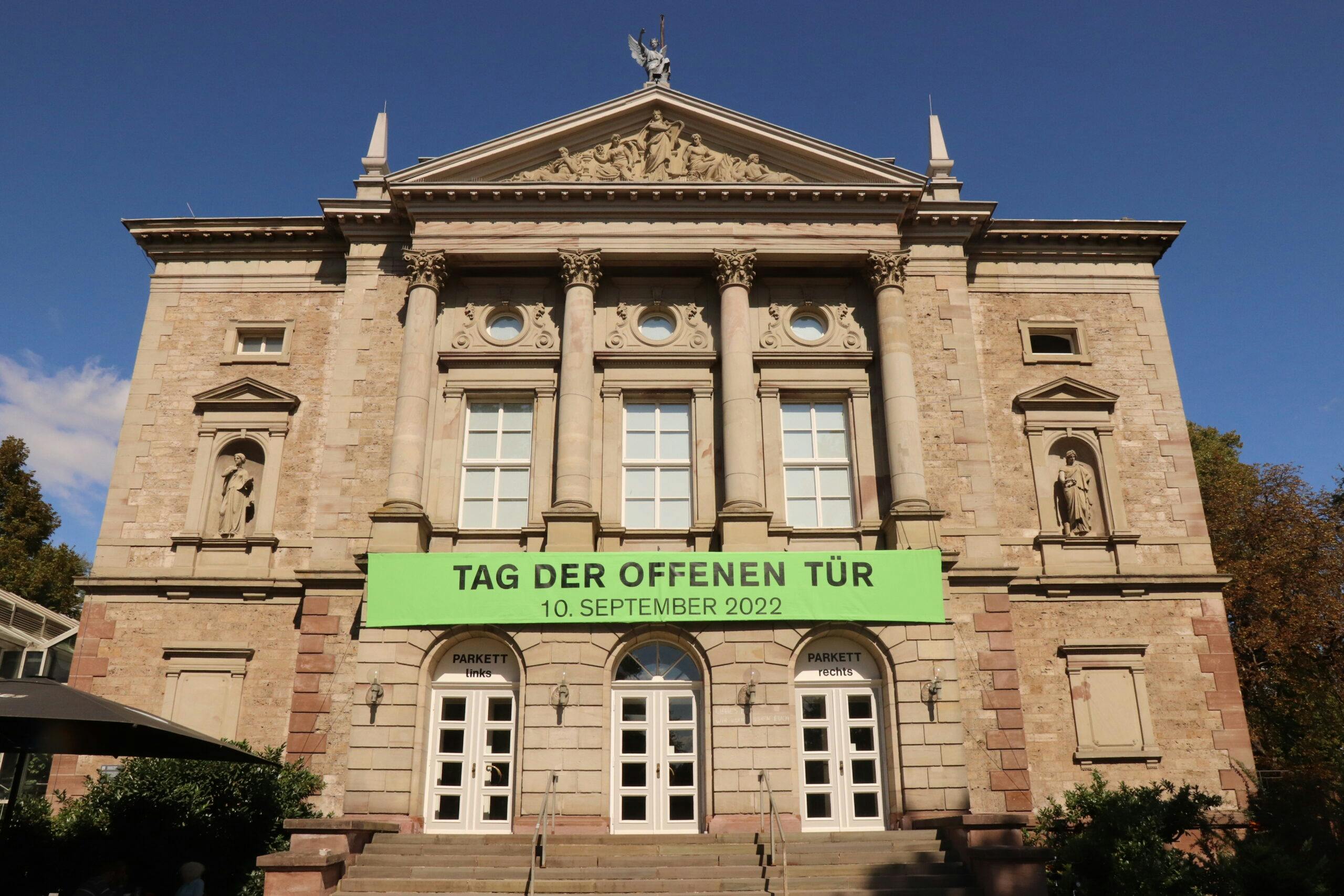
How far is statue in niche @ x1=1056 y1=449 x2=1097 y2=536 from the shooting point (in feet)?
70.4

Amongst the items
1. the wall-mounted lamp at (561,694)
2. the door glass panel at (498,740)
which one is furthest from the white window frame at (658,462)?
the door glass panel at (498,740)

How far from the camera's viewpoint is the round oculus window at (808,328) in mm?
22312

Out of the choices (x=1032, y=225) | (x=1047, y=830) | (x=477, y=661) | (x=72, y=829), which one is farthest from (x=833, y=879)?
(x=1032, y=225)

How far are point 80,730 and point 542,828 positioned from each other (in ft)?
21.0

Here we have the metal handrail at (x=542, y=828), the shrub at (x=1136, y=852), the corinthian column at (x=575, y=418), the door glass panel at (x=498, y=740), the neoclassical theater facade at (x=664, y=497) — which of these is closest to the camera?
the shrub at (x=1136, y=852)

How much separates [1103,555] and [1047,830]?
6278 mm

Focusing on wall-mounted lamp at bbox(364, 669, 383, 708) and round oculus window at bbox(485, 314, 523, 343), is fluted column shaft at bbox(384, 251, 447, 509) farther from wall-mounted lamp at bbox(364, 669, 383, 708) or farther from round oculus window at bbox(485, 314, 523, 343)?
wall-mounted lamp at bbox(364, 669, 383, 708)

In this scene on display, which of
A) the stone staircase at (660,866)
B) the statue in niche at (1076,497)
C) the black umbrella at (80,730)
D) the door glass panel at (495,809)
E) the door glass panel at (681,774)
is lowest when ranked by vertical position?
the stone staircase at (660,866)

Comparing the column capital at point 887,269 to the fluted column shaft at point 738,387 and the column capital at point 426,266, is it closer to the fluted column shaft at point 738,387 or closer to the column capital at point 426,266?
the fluted column shaft at point 738,387

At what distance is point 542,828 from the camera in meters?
15.0

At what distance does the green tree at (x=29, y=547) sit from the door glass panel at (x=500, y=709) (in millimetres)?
23147

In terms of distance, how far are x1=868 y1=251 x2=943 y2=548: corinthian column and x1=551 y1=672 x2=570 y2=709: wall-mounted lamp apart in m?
6.90

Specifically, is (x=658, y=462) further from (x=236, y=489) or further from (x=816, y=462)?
(x=236, y=489)

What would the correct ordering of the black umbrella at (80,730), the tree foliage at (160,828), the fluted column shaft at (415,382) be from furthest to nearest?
the fluted column shaft at (415,382), the tree foliage at (160,828), the black umbrella at (80,730)
